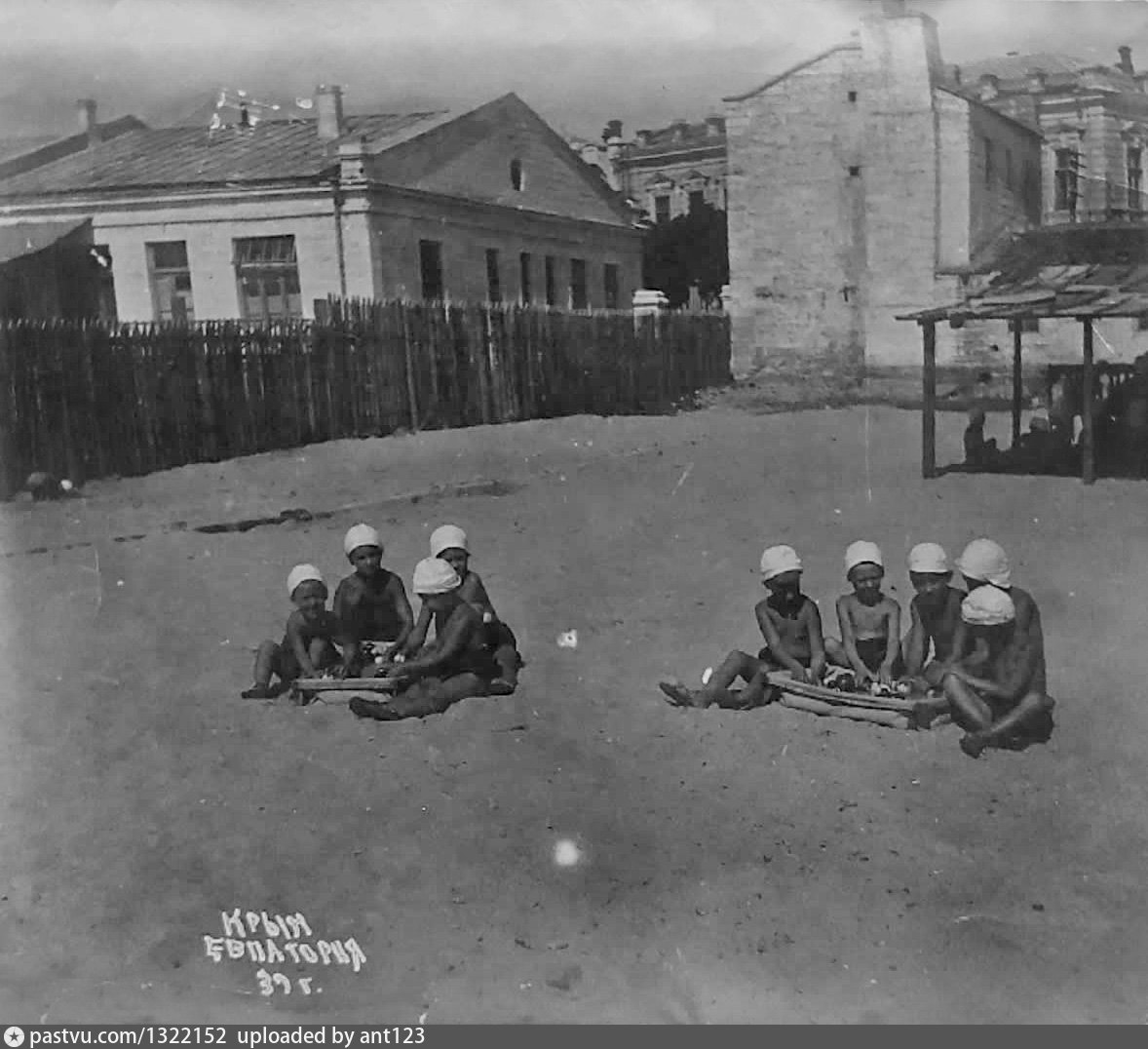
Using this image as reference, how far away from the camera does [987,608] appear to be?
355cm

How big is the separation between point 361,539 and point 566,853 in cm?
131

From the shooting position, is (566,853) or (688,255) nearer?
(566,853)

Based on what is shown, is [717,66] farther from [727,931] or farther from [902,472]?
[727,931]

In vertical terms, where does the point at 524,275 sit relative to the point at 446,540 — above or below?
above

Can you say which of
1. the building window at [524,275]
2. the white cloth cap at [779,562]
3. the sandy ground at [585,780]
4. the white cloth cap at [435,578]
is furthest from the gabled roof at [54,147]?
the white cloth cap at [779,562]

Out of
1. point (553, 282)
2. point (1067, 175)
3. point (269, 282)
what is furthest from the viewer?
point (269, 282)

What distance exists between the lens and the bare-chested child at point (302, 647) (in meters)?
3.75

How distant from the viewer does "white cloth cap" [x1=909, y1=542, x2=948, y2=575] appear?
12.1 feet

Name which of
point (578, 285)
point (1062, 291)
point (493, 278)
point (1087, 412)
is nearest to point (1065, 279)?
point (1062, 291)

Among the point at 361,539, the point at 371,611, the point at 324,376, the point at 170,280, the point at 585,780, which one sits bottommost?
the point at 585,780

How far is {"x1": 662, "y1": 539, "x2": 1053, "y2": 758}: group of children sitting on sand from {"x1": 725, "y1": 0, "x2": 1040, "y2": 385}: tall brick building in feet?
2.60

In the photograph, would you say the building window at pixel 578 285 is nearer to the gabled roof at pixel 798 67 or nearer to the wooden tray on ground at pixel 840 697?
the gabled roof at pixel 798 67

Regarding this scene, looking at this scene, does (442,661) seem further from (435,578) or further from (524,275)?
(524,275)

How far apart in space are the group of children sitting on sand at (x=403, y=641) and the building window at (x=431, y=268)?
1.12 meters
